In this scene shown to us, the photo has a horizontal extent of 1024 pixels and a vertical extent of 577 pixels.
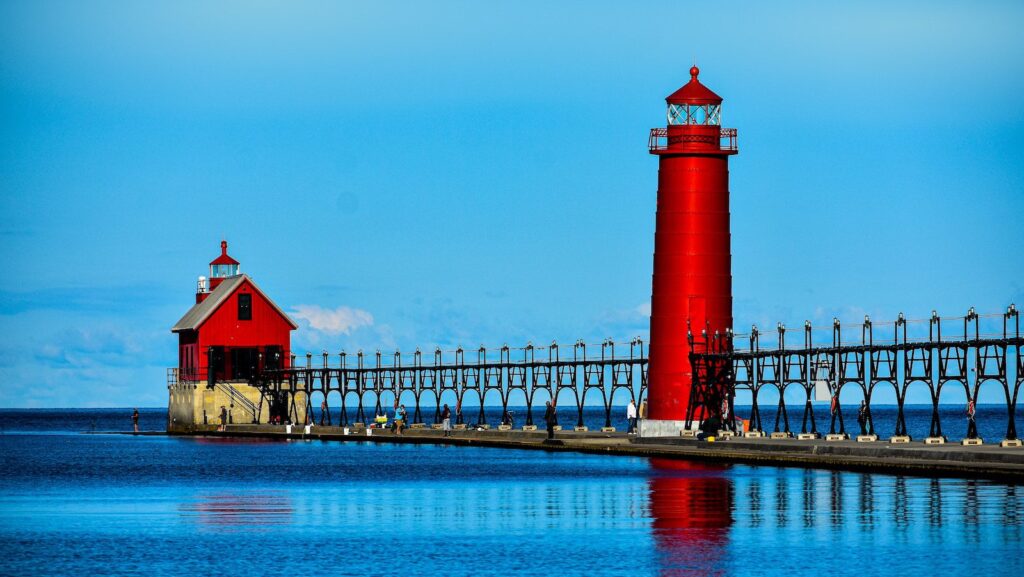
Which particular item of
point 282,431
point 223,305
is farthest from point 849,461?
point 223,305

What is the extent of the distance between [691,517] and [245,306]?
204ft

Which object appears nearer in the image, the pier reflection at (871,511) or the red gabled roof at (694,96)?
the pier reflection at (871,511)

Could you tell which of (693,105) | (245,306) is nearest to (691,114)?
(693,105)

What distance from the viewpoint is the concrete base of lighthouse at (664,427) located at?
2308 inches

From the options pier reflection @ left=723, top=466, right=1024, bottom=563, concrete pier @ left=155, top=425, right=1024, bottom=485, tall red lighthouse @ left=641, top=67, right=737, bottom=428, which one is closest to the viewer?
pier reflection @ left=723, top=466, right=1024, bottom=563

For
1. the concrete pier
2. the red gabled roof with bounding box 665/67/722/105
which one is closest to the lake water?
the concrete pier

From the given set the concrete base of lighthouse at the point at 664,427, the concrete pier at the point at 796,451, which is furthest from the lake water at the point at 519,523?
the concrete base of lighthouse at the point at 664,427

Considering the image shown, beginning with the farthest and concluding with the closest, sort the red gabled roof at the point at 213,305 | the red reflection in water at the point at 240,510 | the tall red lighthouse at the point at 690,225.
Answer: the red gabled roof at the point at 213,305 < the tall red lighthouse at the point at 690,225 < the red reflection in water at the point at 240,510

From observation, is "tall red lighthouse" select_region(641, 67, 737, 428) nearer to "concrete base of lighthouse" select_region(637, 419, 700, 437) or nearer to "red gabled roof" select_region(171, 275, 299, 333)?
"concrete base of lighthouse" select_region(637, 419, 700, 437)

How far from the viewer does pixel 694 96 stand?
5706 centimetres

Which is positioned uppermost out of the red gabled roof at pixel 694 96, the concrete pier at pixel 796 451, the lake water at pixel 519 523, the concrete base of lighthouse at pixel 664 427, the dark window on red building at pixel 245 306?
the red gabled roof at pixel 694 96

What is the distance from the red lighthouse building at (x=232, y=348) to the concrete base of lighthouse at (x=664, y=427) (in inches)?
1515

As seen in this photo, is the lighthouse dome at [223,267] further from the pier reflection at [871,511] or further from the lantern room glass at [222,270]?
the pier reflection at [871,511]

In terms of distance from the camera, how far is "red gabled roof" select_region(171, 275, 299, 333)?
9344cm
